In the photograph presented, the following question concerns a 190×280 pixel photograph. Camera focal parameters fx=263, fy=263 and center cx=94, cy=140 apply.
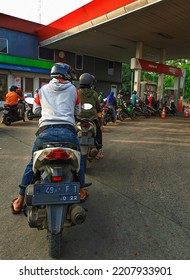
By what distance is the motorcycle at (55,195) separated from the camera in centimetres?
236

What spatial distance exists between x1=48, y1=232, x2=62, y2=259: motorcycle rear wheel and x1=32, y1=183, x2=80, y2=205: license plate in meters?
0.30

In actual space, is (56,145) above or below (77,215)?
above

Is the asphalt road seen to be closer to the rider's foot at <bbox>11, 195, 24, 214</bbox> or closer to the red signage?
the rider's foot at <bbox>11, 195, 24, 214</bbox>

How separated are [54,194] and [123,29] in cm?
1518

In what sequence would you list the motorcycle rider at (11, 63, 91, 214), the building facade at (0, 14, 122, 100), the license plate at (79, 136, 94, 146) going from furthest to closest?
the building facade at (0, 14, 122, 100)
the license plate at (79, 136, 94, 146)
the motorcycle rider at (11, 63, 91, 214)

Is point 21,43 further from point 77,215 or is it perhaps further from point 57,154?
point 77,215

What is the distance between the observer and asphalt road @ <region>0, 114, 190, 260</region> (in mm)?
2578

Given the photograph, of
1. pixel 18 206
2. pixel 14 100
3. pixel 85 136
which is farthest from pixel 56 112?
pixel 14 100

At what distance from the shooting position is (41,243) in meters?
2.70

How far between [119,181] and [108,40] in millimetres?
15785

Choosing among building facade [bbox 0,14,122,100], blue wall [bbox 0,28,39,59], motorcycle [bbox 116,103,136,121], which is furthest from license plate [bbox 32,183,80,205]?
blue wall [bbox 0,28,39,59]

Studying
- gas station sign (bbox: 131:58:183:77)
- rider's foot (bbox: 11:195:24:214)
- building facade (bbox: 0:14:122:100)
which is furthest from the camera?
building facade (bbox: 0:14:122:100)

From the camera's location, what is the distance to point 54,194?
7.77ft

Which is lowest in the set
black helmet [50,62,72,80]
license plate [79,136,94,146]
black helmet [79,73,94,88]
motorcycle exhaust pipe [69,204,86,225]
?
motorcycle exhaust pipe [69,204,86,225]
